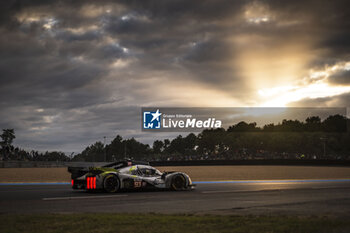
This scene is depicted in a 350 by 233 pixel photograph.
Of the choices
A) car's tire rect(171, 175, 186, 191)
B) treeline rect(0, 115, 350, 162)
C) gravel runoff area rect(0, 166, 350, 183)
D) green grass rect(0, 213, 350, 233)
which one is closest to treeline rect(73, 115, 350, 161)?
treeline rect(0, 115, 350, 162)

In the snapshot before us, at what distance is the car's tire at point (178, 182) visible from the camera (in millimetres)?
15920

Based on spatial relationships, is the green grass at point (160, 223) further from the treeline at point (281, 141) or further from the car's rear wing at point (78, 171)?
the treeline at point (281, 141)

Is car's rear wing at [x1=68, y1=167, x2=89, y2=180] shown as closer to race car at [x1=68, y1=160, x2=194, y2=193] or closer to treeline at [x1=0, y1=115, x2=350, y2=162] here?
race car at [x1=68, y1=160, x2=194, y2=193]

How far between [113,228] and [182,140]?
583ft

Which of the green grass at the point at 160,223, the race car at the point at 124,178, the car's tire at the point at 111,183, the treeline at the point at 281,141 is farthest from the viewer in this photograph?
the treeline at the point at 281,141

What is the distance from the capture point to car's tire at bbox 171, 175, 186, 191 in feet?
52.2

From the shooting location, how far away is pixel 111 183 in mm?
14531

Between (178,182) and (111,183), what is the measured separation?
119 inches

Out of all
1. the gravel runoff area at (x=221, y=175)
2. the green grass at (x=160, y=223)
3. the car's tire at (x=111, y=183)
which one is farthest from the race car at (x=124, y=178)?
the gravel runoff area at (x=221, y=175)

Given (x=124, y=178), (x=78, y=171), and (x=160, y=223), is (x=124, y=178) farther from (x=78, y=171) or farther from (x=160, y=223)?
(x=160, y=223)

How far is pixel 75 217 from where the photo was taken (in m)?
8.20

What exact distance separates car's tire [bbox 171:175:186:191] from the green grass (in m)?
7.28

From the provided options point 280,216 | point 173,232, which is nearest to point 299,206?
point 280,216

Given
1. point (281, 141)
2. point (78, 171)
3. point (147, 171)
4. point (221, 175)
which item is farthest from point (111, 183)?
A: point (281, 141)
